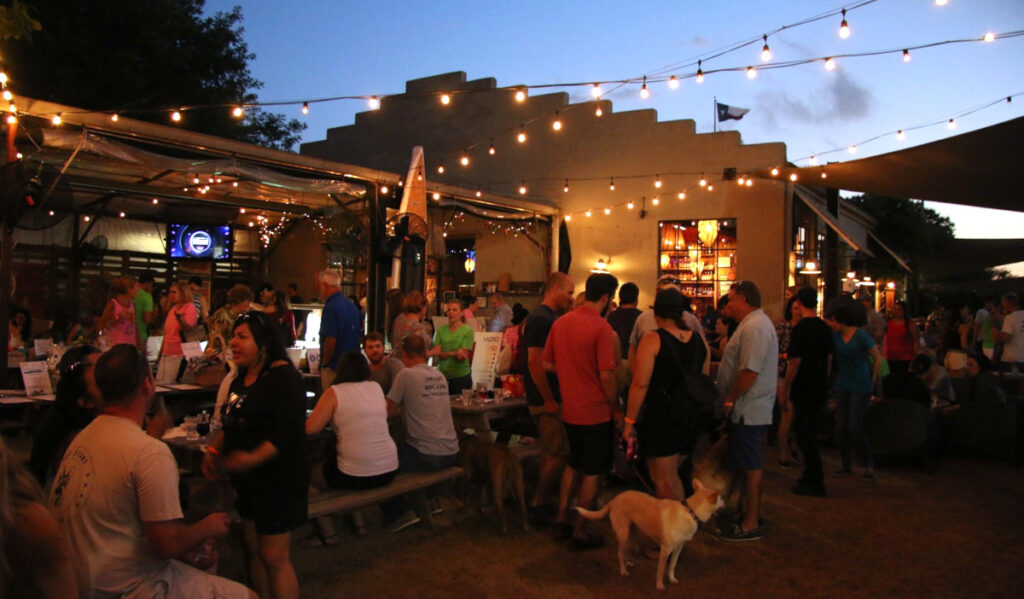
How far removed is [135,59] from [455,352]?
1111 cm

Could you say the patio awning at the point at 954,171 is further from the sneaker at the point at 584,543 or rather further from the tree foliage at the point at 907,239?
the tree foliage at the point at 907,239

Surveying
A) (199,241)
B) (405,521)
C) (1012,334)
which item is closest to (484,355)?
(405,521)

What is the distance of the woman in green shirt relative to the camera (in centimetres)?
713

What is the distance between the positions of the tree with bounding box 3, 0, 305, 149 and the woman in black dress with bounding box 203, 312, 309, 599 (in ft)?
37.0

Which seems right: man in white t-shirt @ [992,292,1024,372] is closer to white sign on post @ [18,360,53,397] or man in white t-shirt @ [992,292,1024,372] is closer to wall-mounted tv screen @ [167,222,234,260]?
white sign on post @ [18,360,53,397]

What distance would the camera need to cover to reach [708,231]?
13.8m

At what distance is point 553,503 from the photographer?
16.8 feet

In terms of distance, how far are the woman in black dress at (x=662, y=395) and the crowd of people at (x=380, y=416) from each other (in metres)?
0.01

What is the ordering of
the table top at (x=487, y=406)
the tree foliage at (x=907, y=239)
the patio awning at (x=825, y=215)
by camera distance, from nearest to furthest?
the table top at (x=487, y=406) → the patio awning at (x=825, y=215) → the tree foliage at (x=907, y=239)

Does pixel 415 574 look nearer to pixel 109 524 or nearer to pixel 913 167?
pixel 109 524

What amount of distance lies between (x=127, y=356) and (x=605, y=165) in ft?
42.5

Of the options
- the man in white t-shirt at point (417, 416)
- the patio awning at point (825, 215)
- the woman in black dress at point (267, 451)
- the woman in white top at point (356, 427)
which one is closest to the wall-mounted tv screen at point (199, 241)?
the man in white t-shirt at point (417, 416)

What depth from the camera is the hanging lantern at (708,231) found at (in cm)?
1369

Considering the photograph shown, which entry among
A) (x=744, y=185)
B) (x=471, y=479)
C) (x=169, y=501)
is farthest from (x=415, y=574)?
(x=744, y=185)
